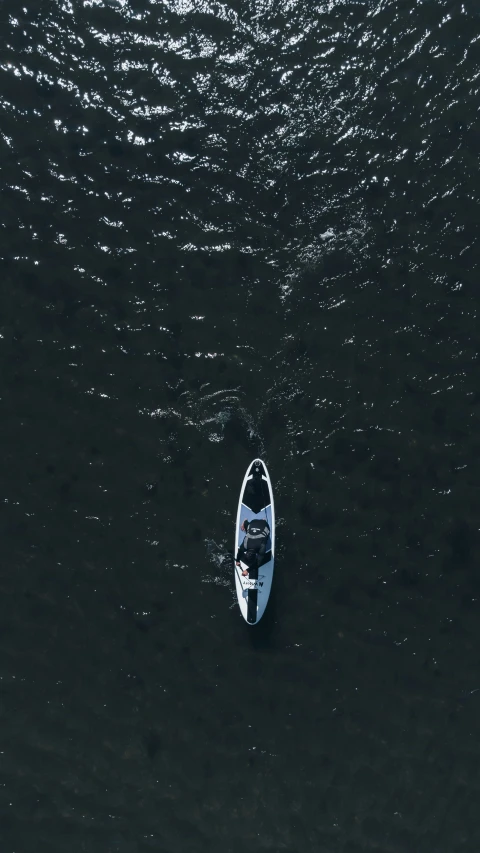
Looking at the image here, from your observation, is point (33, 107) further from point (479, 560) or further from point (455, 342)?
point (479, 560)

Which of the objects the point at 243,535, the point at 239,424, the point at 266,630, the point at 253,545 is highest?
the point at 239,424

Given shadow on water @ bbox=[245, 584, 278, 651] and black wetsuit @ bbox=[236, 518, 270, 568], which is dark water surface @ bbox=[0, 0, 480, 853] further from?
black wetsuit @ bbox=[236, 518, 270, 568]

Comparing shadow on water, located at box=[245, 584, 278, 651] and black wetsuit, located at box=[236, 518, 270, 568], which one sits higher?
black wetsuit, located at box=[236, 518, 270, 568]

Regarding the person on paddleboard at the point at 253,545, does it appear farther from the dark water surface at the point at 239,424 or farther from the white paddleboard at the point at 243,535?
the dark water surface at the point at 239,424

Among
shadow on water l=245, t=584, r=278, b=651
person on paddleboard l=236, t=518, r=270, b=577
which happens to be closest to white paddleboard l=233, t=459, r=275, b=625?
person on paddleboard l=236, t=518, r=270, b=577

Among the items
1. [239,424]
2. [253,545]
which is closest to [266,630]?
[253,545]

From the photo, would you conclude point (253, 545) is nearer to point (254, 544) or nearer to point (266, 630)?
point (254, 544)
